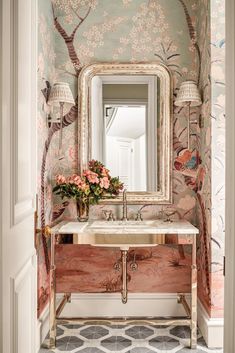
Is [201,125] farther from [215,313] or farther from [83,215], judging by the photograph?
[215,313]

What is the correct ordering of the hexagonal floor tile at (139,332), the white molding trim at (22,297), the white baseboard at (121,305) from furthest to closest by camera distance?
the white baseboard at (121,305) → the hexagonal floor tile at (139,332) → the white molding trim at (22,297)

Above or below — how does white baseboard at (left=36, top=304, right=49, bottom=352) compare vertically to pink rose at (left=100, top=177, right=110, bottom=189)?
below

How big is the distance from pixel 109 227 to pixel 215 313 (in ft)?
3.03

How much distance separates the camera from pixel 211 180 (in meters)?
2.55

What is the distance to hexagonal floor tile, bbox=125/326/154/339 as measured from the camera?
269 cm

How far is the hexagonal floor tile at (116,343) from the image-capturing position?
251cm

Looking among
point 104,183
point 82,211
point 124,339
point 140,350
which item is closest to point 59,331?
point 124,339

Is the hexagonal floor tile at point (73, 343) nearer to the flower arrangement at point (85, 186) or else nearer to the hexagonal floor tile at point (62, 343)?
the hexagonal floor tile at point (62, 343)

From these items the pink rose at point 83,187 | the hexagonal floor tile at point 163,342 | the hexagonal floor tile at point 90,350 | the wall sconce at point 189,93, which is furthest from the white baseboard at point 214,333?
the wall sconce at point 189,93

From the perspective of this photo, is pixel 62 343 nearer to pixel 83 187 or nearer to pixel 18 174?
pixel 83 187

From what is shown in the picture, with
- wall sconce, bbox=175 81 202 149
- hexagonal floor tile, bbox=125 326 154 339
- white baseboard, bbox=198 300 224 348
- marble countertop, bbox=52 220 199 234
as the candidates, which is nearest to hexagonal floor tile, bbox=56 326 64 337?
hexagonal floor tile, bbox=125 326 154 339

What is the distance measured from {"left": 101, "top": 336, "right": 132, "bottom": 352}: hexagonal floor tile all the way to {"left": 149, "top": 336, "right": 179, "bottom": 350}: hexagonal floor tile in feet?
0.55

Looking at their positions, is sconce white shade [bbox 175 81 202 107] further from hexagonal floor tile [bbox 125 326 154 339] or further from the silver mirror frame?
hexagonal floor tile [bbox 125 326 154 339]

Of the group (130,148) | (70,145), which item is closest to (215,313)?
(130,148)
